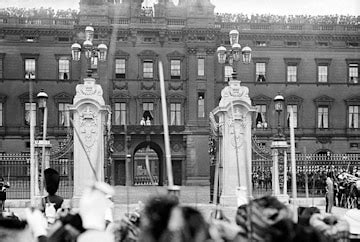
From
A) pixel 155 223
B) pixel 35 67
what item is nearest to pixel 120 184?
pixel 35 67

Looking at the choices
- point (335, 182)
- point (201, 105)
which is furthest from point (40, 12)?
point (335, 182)

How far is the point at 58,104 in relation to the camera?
169 feet

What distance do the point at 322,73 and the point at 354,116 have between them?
4.33 m

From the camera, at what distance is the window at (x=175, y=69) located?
172 feet

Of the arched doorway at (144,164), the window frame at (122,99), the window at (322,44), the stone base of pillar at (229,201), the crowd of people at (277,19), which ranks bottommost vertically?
the arched doorway at (144,164)

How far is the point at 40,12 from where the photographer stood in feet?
175

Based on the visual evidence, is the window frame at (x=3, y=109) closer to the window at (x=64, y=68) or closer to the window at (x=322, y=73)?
the window at (x=64, y=68)

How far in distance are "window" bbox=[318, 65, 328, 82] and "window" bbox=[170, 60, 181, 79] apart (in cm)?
1156

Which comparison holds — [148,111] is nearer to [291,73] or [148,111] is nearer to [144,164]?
[291,73]

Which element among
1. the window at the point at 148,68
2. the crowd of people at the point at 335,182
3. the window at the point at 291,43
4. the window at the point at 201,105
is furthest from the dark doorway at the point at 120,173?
the window at the point at 291,43

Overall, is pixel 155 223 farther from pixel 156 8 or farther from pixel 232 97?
pixel 156 8

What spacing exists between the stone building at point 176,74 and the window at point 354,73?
1.42ft

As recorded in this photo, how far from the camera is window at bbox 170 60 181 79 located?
52406 mm

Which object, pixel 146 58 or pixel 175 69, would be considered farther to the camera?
pixel 175 69
